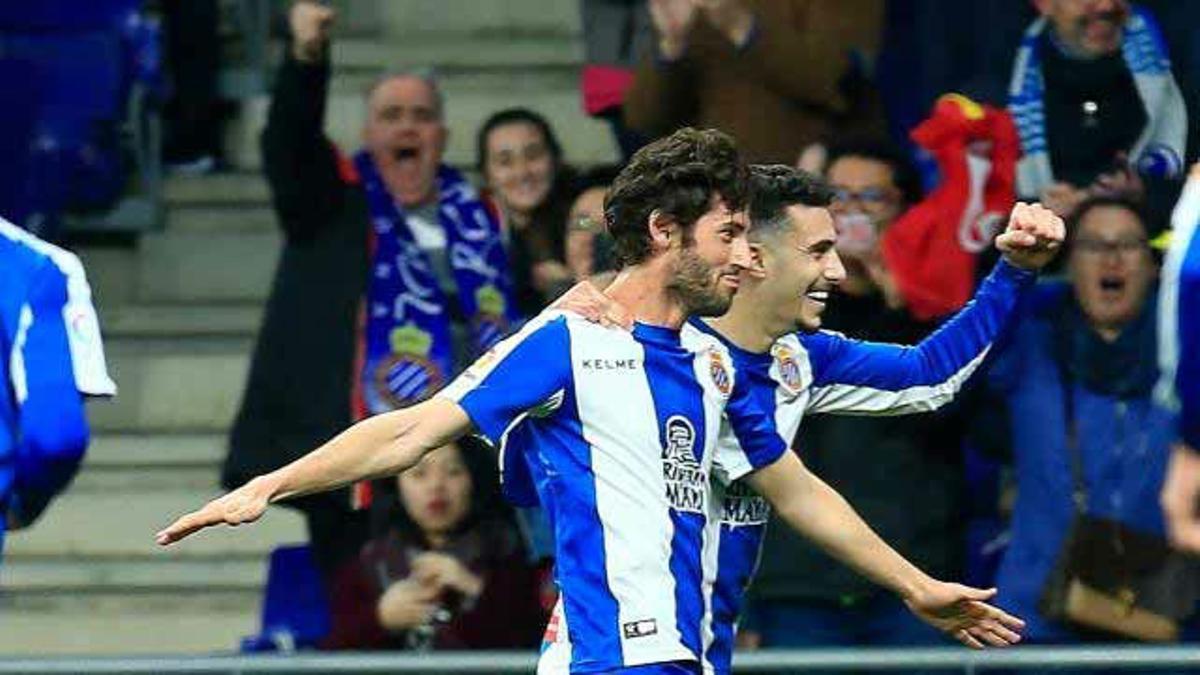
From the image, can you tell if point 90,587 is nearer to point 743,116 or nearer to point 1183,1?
point 743,116

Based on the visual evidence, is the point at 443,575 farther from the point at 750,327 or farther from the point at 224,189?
the point at 224,189

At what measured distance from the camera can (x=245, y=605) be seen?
1134cm

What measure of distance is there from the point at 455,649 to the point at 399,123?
153 centimetres

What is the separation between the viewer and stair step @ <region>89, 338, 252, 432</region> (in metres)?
11.9

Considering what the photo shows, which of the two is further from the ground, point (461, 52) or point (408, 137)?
point (461, 52)

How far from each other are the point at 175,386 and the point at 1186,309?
16.8ft

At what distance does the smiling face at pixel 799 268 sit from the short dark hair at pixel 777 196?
0.02 m

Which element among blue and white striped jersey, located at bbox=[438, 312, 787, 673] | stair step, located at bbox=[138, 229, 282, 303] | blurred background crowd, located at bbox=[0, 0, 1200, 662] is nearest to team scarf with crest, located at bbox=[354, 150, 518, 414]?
blurred background crowd, located at bbox=[0, 0, 1200, 662]

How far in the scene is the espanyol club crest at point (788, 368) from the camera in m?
8.12

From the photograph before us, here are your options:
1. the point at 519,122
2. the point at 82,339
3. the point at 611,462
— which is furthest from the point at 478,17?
the point at 611,462

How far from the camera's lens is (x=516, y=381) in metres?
7.36

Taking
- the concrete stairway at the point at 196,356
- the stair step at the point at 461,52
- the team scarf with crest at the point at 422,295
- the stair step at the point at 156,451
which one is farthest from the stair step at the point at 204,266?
the team scarf with crest at the point at 422,295

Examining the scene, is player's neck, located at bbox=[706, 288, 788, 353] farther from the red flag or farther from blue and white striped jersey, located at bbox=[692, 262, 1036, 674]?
the red flag

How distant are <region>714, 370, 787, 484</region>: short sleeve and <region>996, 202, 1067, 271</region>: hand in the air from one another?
0.72m
